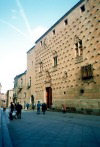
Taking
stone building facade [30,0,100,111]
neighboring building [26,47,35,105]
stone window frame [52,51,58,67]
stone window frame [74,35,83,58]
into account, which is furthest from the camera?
neighboring building [26,47,35,105]

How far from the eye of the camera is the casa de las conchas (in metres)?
12.4

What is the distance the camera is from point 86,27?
1352 cm

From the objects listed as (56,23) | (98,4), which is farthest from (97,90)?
(56,23)

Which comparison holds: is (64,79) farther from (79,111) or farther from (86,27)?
(86,27)

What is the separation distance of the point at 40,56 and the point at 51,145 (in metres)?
18.1

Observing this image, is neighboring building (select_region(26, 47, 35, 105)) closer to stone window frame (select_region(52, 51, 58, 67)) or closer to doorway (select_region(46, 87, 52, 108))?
doorway (select_region(46, 87, 52, 108))

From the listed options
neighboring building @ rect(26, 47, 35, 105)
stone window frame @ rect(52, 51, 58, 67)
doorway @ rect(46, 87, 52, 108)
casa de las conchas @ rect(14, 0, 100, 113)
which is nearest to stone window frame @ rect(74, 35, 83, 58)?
casa de las conchas @ rect(14, 0, 100, 113)

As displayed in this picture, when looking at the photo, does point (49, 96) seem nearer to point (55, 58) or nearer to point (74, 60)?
point (55, 58)

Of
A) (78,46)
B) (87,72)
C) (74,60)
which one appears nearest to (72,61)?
(74,60)

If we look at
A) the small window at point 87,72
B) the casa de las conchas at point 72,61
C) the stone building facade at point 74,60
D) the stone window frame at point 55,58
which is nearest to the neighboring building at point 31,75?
the casa de las conchas at point 72,61

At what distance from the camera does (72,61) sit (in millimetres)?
14672

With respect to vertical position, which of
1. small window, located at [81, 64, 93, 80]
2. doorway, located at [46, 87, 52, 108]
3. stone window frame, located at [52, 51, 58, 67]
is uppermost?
stone window frame, located at [52, 51, 58, 67]

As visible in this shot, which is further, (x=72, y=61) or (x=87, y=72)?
(x=72, y=61)

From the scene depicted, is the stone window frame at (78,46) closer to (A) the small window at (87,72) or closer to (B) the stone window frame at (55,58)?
(A) the small window at (87,72)
